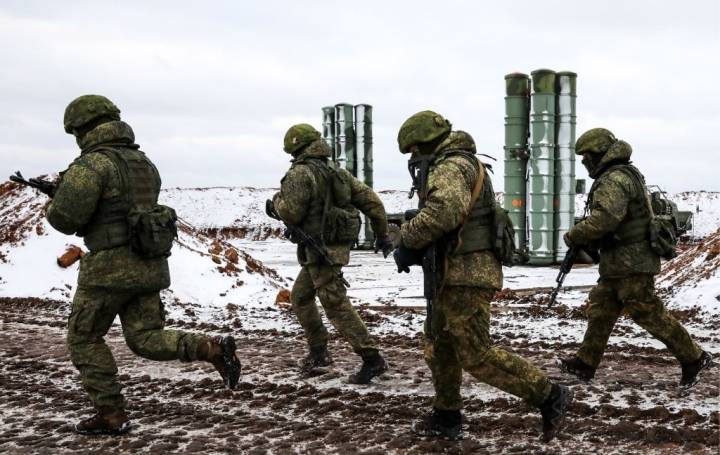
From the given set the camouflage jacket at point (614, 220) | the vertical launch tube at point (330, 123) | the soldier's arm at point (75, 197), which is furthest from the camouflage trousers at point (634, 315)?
the vertical launch tube at point (330, 123)

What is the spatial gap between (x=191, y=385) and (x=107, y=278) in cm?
164

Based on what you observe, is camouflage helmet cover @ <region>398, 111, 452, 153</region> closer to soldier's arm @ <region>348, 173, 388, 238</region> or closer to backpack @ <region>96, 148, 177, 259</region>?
backpack @ <region>96, 148, 177, 259</region>

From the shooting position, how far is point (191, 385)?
5707mm

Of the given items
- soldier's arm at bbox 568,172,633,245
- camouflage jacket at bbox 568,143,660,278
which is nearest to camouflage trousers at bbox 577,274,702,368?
camouflage jacket at bbox 568,143,660,278

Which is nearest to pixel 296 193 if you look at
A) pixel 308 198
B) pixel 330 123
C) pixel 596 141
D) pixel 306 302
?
pixel 308 198

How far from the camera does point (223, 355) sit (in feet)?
15.0

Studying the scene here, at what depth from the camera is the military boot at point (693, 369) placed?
5.14 metres

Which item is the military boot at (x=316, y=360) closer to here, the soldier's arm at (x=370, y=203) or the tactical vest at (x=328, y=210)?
the tactical vest at (x=328, y=210)

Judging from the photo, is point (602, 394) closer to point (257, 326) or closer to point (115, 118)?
point (115, 118)

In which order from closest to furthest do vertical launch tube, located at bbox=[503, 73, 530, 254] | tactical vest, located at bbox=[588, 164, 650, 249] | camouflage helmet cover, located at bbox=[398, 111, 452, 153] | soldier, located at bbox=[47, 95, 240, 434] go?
camouflage helmet cover, located at bbox=[398, 111, 452, 153] → soldier, located at bbox=[47, 95, 240, 434] → tactical vest, located at bbox=[588, 164, 650, 249] → vertical launch tube, located at bbox=[503, 73, 530, 254]

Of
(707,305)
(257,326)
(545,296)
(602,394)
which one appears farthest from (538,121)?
(602,394)

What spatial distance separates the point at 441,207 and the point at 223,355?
180 cm

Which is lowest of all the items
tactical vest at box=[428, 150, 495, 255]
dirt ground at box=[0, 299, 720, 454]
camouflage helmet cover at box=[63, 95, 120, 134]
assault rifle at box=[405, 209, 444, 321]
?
dirt ground at box=[0, 299, 720, 454]

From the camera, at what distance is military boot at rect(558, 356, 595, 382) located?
548cm
